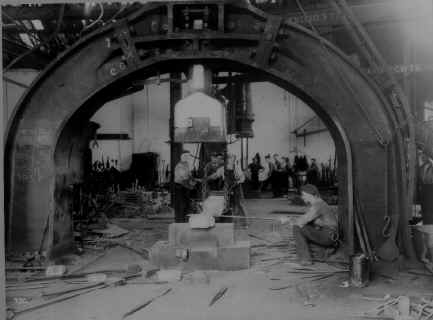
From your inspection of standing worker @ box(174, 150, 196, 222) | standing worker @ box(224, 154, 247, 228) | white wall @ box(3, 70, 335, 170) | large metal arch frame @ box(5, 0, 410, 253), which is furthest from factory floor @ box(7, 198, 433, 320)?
white wall @ box(3, 70, 335, 170)

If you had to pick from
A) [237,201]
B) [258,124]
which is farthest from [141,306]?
[258,124]

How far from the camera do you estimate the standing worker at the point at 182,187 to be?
7.66 meters

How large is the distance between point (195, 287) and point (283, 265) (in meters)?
1.31

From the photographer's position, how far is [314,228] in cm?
556

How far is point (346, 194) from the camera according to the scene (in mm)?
5098

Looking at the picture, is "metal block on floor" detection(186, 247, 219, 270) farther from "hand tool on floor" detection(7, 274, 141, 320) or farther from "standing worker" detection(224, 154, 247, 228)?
"standing worker" detection(224, 154, 247, 228)

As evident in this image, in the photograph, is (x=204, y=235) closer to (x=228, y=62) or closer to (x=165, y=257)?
(x=165, y=257)

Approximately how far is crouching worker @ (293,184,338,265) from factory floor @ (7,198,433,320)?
19cm

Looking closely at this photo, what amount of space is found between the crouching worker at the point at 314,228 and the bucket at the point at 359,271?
34.5 inches

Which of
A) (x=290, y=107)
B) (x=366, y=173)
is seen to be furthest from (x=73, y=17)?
(x=290, y=107)

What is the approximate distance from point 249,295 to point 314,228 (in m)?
1.62

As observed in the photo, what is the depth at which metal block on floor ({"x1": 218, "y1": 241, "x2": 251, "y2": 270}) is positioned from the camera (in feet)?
17.2

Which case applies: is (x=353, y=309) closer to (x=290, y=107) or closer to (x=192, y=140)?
(x=192, y=140)

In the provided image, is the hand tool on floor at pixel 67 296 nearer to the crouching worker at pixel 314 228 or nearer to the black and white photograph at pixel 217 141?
the black and white photograph at pixel 217 141
